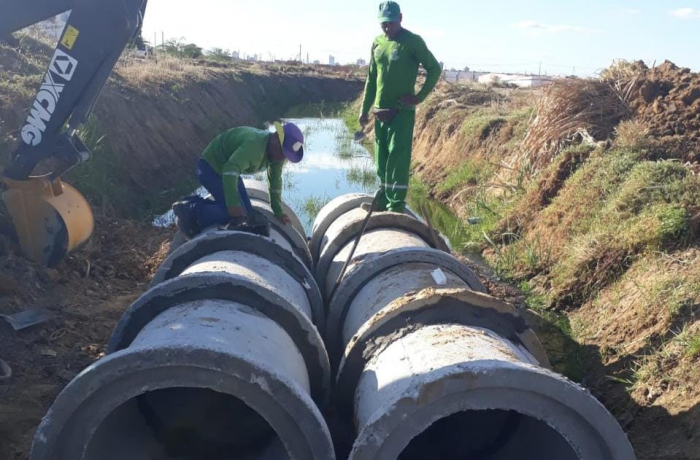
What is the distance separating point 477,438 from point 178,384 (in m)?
1.85

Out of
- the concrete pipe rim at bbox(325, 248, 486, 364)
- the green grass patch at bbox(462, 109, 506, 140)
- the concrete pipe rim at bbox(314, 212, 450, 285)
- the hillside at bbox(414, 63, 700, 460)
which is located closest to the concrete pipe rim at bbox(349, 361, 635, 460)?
the hillside at bbox(414, 63, 700, 460)

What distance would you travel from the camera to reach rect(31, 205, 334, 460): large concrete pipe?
2.71 meters

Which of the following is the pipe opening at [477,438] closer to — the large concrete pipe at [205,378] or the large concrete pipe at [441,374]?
the large concrete pipe at [441,374]

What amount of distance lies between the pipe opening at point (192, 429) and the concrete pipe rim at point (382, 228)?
2.31m

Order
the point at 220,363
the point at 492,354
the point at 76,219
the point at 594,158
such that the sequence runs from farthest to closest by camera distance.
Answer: the point at 594,158 < the point at 76,219 < the point at 492,354 < the point at 220,363

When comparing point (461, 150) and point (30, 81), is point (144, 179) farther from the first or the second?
point (461, 150)

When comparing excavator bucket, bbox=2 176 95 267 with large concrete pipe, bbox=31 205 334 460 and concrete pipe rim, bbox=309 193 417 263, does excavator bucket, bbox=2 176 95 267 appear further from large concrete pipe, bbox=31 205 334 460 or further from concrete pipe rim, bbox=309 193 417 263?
concrete pipe rim, bbox=309 193 417 263

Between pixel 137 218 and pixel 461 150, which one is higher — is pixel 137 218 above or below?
below

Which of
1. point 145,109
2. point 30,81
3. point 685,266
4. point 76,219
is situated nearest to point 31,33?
point 145,109

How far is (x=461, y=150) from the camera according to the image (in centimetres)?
1277

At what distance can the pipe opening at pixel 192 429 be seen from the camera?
3373mm

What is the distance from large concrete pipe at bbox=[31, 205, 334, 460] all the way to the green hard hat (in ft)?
9.56

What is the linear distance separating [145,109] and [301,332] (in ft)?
34.0

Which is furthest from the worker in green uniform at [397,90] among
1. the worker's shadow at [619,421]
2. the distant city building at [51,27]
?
the distant city building at [51,27]
